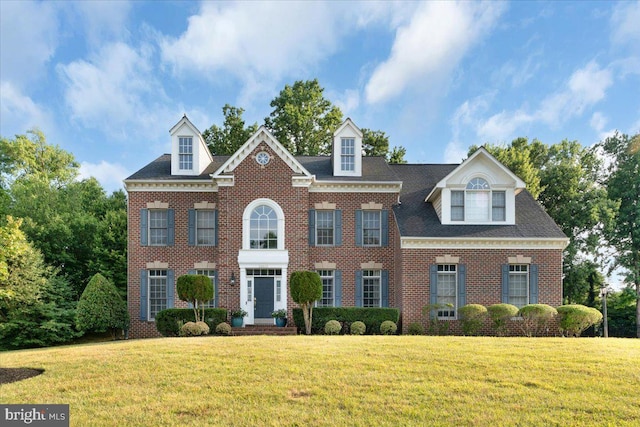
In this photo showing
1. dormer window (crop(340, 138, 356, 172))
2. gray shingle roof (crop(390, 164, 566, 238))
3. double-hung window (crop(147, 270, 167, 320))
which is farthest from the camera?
dormer window (crop(340, 138, 356, 172))

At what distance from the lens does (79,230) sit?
96.0 ft

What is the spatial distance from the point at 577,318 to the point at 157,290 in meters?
17.6

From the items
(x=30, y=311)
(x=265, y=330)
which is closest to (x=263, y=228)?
(x=265, y=330)

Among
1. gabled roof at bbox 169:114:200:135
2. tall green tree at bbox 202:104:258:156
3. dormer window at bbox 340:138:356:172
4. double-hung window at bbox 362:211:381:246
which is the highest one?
tall green tree at bbox 202:104:258:156

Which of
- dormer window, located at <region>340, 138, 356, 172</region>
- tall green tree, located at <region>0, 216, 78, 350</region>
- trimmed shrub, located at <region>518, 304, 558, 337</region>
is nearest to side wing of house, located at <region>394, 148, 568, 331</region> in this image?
trimmed shrub, located at <region>518, 304, 558, 337</region>

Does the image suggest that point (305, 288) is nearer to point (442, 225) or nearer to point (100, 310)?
point (442, 225)

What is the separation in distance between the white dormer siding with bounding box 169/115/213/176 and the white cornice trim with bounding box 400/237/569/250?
1025 cm

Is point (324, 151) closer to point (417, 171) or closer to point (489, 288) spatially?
point (417, 171)

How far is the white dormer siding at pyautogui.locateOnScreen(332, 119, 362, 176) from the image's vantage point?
2323cm

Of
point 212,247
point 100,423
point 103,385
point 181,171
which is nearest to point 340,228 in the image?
point 212,247

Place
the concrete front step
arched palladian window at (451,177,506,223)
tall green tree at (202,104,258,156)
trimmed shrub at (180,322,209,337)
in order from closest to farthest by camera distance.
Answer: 1. trimmed shrub at (180,322,209,337)
2. the concrete front step
3. arched palladian window at (451,177,506,223)
4. tall green tree at (202,104,258,156)

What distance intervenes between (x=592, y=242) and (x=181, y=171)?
24801 millimetres

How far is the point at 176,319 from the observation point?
19.8m

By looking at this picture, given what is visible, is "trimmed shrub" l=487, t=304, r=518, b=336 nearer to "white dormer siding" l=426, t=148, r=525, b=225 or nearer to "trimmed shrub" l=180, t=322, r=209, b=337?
"white dormer siding" l=426, t=148, r=525, b=225
